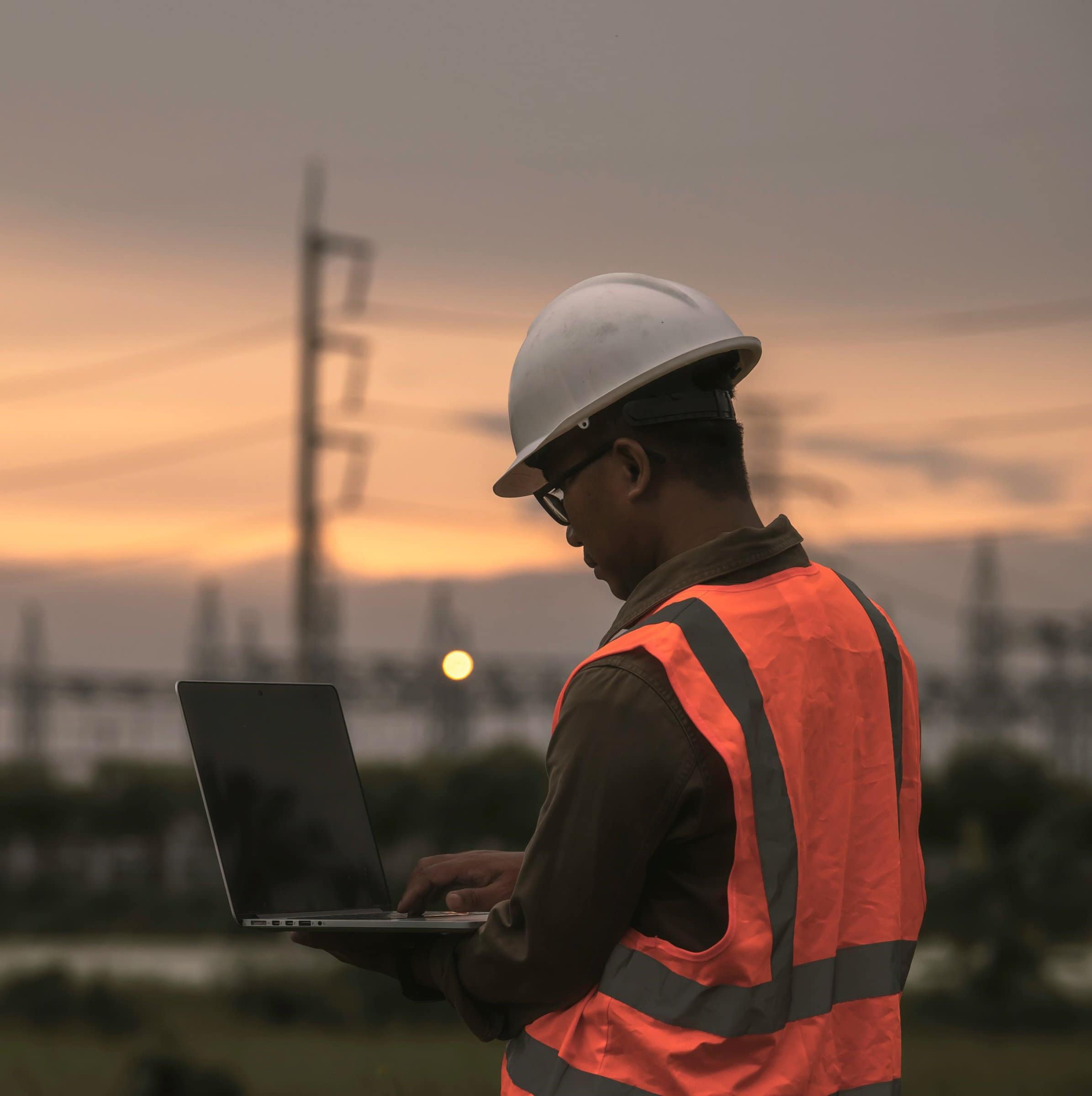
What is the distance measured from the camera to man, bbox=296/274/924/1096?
239cm

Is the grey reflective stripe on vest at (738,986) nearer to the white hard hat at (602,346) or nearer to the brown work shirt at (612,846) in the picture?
the brown work shirt at (612,846)

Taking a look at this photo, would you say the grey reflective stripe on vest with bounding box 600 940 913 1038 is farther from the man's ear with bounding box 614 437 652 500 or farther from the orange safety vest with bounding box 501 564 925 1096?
the man's ear with bounding box 614 437 652 500

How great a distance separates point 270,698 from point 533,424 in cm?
74

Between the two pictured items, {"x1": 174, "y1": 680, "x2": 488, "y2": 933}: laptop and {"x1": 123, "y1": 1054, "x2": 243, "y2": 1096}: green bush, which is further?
{"x1": 123, "y1": 1054, "x2": 243, "y2": 1096}: green bush

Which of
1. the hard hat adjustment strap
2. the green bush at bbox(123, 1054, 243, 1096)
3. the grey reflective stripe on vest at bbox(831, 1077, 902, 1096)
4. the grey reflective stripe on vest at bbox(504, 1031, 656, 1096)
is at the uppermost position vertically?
the hard hat adjustment strap

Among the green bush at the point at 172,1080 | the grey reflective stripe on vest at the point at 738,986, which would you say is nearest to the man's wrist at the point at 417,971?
the grey reflective stripe on vest at the point at 738,986

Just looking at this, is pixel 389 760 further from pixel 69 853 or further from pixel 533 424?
pixel 533 424

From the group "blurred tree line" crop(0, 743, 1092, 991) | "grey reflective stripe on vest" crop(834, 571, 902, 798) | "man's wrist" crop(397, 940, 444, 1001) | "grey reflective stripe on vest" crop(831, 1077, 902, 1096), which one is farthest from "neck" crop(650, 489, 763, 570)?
"blurred tree line" crop(0, 743, 1092, 991)

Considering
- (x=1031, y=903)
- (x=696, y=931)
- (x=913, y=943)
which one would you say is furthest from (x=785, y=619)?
(x=1031, y=903)

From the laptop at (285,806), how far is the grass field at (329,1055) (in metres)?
7.93

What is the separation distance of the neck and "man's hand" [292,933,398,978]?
852mm

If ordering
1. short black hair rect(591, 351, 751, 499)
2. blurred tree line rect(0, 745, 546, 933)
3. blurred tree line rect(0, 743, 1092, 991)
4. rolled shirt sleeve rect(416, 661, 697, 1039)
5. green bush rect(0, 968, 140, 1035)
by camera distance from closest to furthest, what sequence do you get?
rolled shirt sleeve rect(416, 661, 697, 1039) < short black hair rect(591, 351, 751, 499) < blurred tree line rect(0, 743, 1092, 991) < green bush rect(0, 968, 140, 1035) < blurred tree line rect(0, 745, 546, 933)

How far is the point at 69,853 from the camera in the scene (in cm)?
2528

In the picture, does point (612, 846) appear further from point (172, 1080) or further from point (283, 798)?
point (172, 1080)
